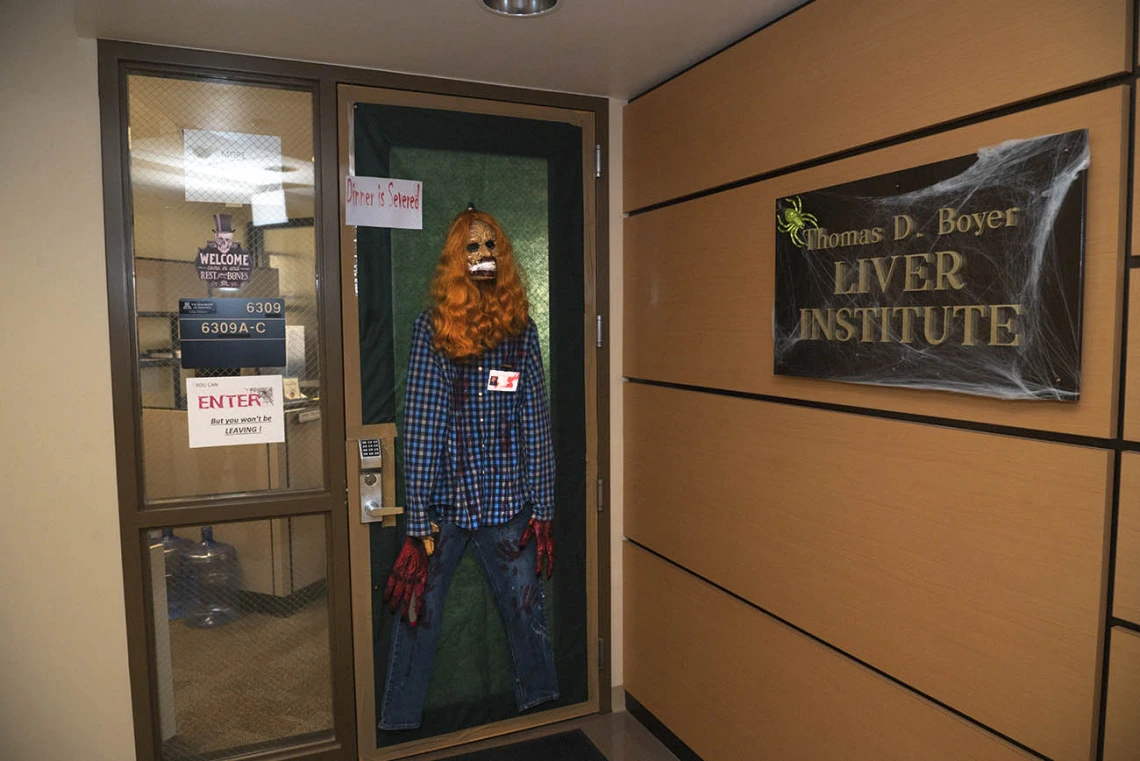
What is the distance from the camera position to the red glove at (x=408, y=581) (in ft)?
8.07

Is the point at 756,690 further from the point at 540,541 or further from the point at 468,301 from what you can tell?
the point at 468,301

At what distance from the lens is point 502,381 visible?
99.6 inches

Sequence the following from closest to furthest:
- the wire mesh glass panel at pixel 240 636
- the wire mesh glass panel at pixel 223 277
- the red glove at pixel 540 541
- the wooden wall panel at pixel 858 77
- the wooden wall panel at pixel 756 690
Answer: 1. the wooden wall panel at pixel 858 77
2. the wooden wall panel at pixel 756 690
3. the wire mesh glass panel at pixel 223 277
4. the wire mesh glass panel at pixel 240 636
5. the red glove at pixel 540 541

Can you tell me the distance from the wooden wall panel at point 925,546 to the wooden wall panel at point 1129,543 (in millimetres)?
26

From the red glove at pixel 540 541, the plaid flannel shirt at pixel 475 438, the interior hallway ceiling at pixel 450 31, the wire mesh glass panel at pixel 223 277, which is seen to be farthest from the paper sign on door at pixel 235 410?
the interior hallway ceiling at pixel 450 31

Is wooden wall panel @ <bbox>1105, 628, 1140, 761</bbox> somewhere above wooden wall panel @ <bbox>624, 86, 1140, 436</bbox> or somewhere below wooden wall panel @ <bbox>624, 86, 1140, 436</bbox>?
below

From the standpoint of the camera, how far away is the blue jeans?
249cm

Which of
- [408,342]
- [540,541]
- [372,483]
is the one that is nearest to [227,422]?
[372,483]

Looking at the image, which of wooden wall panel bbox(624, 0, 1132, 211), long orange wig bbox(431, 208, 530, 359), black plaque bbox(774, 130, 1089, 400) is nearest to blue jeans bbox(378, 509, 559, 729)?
long orange wig bbox(431, 208, 530, 359)

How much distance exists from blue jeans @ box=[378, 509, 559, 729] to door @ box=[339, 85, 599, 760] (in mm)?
41

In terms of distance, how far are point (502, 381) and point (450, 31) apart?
1.15 meters

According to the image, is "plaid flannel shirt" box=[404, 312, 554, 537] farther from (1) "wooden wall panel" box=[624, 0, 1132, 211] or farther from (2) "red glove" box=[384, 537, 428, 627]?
(1) "wooden wall panel" box=[624, 0, 1132, 211]

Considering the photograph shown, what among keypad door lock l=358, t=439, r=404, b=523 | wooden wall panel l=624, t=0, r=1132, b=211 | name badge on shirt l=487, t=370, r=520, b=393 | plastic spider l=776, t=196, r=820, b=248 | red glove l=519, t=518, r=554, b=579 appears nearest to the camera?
wooden wall panel l=624, t=0, r=1132, b=211

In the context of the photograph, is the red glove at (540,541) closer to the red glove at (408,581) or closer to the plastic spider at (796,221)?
the red glove at (408,581)
